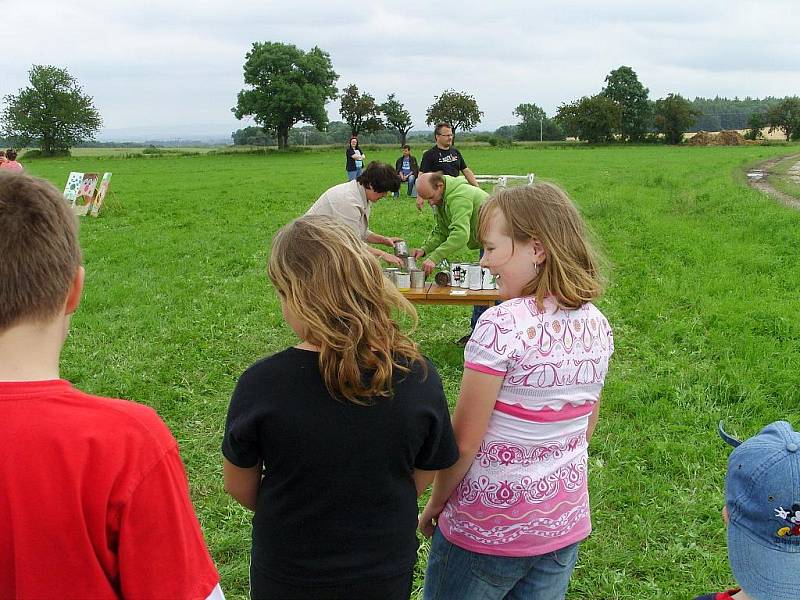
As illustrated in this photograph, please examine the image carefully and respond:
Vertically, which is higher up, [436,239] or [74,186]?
[436,239]

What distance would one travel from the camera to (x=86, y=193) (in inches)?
624

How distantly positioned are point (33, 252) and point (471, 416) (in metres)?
1.13

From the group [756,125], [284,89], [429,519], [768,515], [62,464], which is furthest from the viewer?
[756,125]

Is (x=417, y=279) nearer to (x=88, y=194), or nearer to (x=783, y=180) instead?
(x=88, y=194)

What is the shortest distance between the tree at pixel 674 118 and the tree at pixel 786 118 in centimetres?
780

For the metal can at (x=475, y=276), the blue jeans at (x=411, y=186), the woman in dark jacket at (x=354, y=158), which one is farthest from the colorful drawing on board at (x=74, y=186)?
the metal can at (x=475, y=276)

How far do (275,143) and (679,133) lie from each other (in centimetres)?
4099

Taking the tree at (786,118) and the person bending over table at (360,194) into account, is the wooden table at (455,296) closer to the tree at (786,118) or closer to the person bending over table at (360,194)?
the person bending over table at (360,194)

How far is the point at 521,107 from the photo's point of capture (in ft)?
354

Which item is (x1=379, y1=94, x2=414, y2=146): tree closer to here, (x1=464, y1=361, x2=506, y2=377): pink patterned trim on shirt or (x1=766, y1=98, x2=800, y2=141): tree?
(x1=766, y1=98, x2=800, y2=141): tree

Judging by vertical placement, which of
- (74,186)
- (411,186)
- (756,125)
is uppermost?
(756,125)

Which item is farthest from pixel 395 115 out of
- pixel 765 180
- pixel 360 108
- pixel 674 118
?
pixel 765 180

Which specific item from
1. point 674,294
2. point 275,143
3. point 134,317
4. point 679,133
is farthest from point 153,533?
point 679,133

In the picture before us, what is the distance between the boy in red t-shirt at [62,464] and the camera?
3.85ft
